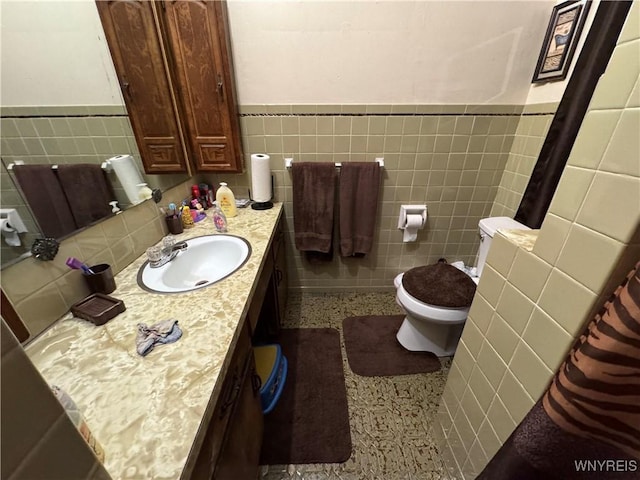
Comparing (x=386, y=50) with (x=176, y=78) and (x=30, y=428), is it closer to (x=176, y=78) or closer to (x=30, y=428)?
(x=176, y=78)

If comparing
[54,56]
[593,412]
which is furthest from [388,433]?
[54,56]

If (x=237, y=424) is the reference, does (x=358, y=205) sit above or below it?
above

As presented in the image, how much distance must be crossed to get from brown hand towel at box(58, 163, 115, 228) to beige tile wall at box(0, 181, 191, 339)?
0.13 feet

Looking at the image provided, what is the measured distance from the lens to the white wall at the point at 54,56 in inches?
25.5

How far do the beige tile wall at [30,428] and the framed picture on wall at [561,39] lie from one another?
1.99 m

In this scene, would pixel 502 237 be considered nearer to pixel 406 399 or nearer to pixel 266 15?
pixel 406 399

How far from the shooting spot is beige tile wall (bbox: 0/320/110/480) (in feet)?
0.72

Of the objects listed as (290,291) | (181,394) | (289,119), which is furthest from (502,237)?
(290,291)

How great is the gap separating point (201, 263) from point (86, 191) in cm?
48

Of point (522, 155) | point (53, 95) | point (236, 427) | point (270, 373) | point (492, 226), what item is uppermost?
point (53, 95)

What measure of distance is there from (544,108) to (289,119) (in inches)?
53.3

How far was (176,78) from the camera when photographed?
133cm

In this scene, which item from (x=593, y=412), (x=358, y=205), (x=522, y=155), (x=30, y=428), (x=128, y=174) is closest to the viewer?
(x=30, y=428)

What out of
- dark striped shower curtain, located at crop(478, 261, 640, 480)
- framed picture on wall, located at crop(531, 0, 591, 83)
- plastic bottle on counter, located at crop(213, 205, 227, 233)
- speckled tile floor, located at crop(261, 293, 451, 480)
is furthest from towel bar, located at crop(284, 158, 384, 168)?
dark striped shower curtain, located at crop(478, 261, 640, 480)
